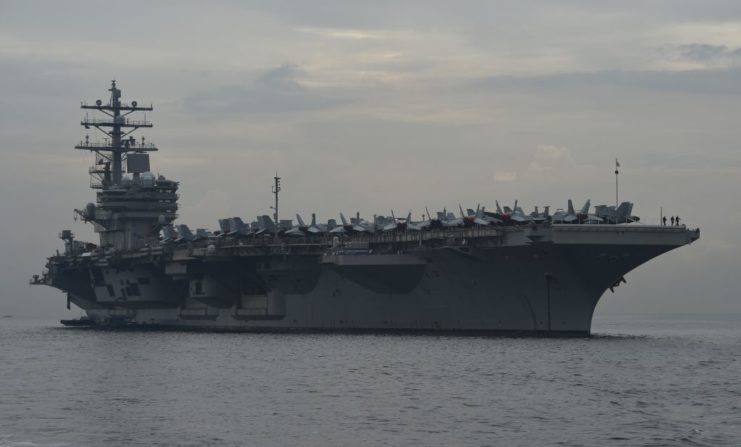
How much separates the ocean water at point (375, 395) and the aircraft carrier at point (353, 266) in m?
1.94

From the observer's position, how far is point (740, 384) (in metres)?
34.5

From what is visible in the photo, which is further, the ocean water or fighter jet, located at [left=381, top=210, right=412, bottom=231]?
fighter jet, located at [left=381, top=210, right=412, bottom=231]

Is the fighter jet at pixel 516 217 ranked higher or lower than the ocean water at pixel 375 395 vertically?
higher

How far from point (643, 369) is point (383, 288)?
589 inches

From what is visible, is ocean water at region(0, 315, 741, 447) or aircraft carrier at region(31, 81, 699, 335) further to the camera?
aircraft carrier at region(31, 81, 699, 335)

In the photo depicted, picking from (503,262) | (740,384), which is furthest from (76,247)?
(740,384)

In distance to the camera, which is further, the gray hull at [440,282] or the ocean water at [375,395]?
the gray hull at [440,282]

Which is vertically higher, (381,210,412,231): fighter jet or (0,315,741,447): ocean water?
(381,210,412,231): fighter jet

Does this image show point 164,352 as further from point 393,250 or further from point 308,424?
point 308,424

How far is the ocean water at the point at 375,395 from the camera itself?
25.0 m

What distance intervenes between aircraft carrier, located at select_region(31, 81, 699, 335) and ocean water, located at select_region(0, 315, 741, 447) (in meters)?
1.94

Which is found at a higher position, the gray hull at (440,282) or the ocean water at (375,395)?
the gray hull at (440,282)

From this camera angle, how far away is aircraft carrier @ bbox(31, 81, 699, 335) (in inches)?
1773

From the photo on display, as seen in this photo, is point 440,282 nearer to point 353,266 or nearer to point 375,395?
point 353,266
